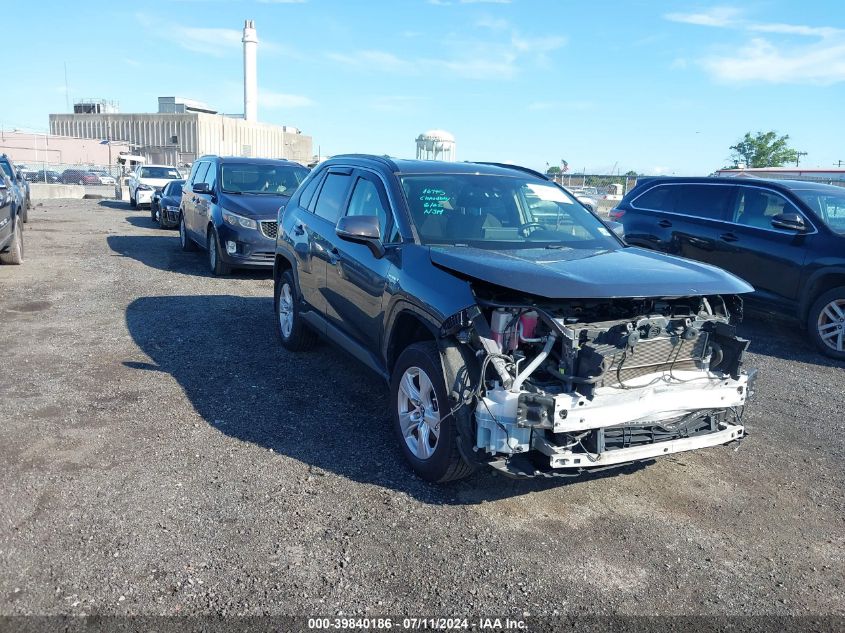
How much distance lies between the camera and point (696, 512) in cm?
407

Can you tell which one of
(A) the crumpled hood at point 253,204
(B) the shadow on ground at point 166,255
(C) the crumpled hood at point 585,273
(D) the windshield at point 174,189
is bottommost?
(B) the shadow on ground at point 166,255

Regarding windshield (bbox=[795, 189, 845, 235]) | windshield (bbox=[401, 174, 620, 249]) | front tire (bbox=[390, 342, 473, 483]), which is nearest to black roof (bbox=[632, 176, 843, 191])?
windshield (bbox=[795, 189, 845, 235])

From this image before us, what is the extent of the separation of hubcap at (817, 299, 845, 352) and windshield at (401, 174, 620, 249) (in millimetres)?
3803

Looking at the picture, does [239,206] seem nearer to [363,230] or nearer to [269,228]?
[269,228]

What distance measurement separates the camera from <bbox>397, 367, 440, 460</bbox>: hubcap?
13.4 ft

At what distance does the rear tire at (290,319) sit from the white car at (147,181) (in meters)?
21.3

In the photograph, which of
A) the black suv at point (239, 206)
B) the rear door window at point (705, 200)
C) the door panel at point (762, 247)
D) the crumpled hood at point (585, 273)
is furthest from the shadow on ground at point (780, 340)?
the black suv at point (239, 206)

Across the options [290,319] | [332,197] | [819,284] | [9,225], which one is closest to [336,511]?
[332,197]

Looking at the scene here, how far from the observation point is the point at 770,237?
8312 mm

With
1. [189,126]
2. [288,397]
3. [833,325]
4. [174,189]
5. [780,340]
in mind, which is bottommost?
[288,397]

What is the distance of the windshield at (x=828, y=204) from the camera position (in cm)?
804

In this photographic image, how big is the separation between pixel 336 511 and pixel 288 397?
1923 mm

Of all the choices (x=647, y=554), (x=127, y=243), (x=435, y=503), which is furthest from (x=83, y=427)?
(x=127, y=243)

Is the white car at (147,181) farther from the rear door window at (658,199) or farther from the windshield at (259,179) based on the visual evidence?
the rear door window at (658,199)
